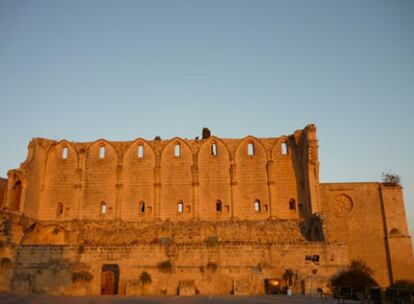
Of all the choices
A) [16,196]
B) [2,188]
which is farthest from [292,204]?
[2,188]

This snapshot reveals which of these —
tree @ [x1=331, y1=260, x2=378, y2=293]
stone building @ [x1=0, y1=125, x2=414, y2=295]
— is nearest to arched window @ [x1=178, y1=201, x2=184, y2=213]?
stone building @ [x1=0, y1=125, x2=414, y2=295]

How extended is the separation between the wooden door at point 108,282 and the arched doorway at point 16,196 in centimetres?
1048

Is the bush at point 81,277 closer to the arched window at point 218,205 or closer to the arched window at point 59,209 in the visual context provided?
the arched window at point 59,209

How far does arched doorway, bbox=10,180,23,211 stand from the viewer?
32062mm

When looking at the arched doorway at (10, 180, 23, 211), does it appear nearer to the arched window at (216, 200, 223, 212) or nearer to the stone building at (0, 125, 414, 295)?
the stone building at (0, 125, 414, 295)

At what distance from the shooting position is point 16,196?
32594 millimetres

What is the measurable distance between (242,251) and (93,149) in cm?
1592

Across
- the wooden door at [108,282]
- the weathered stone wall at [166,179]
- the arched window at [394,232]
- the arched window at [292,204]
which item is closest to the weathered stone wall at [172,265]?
the wooden door at [108,282]

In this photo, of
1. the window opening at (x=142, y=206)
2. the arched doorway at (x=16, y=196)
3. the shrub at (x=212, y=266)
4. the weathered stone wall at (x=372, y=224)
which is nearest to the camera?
the shrub at (x=212, y=266)

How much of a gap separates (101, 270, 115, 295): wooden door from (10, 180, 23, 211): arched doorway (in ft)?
34.4

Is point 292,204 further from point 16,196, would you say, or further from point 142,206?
point 16,196

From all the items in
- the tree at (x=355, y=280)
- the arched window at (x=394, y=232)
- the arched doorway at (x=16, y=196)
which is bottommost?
the tree at (x=355, y=280)

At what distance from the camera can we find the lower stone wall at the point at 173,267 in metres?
24.8

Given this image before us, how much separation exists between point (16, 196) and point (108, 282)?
1185 cm
